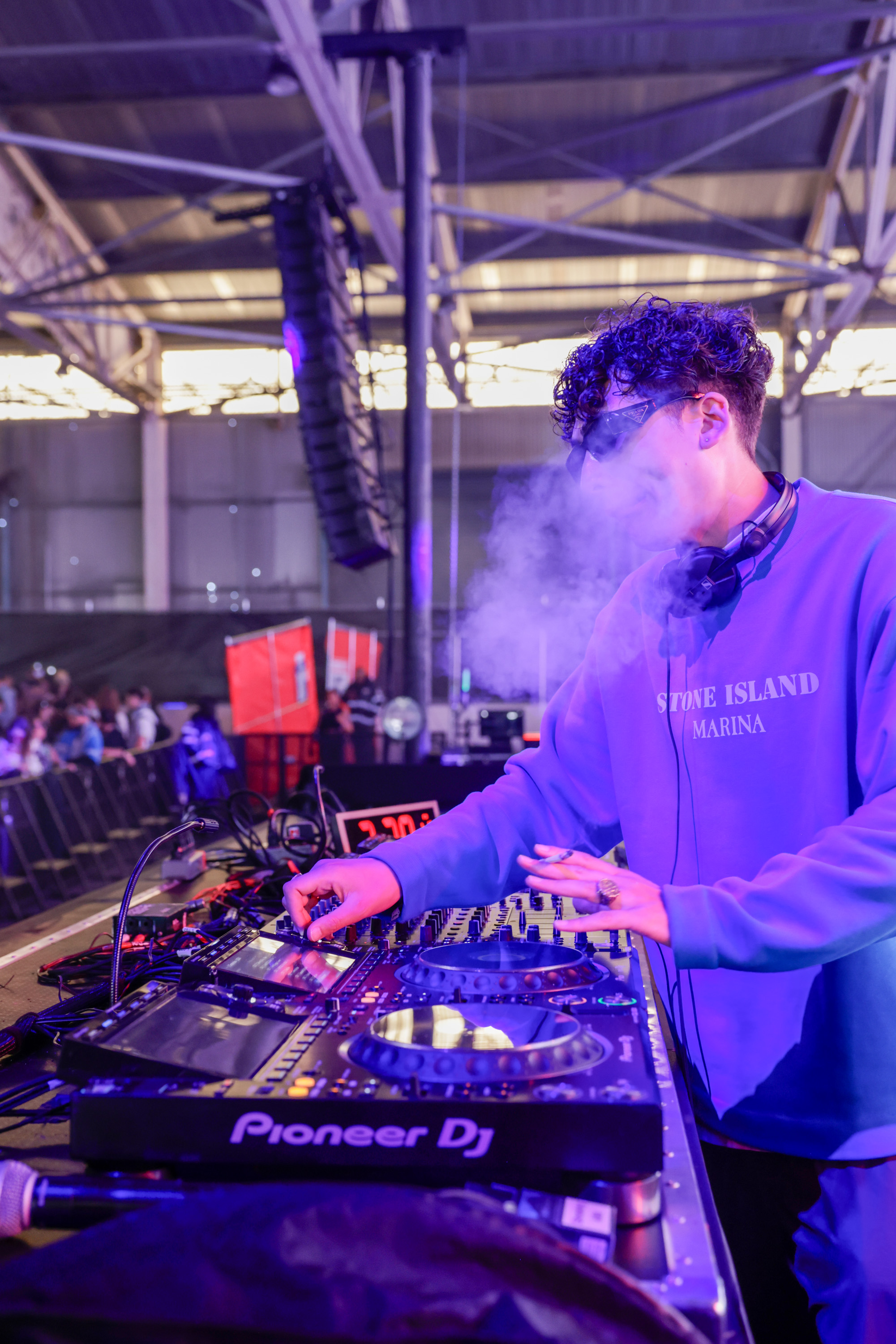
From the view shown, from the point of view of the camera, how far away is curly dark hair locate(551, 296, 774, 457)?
3.46 feet

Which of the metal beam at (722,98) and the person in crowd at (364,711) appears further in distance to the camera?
the person in crowd at (364,711)

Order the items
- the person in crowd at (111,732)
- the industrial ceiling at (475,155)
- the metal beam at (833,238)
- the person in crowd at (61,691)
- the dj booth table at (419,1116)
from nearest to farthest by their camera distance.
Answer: the dj booth table at (419,1116)
the industrial ceiling at (475,155)
the metal beam at (833,238)
the person in crowd at (111,732)
the person in crowd at (61,691)

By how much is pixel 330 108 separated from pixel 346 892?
7391mm

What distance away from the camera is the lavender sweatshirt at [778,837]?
2.68 feet

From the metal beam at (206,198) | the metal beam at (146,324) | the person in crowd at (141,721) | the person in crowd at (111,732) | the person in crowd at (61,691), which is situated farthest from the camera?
the metal beam at (146,324)

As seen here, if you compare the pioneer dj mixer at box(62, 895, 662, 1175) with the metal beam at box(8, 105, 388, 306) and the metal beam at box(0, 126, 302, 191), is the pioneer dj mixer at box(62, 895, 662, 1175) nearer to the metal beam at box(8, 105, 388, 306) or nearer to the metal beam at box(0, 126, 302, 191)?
the metal beam at box(0, 126, 302, 191)

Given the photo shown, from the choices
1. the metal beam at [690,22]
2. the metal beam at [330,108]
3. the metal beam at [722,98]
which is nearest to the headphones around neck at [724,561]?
the metal beam at [330,108]

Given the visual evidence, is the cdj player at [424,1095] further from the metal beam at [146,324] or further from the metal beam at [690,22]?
the metal beam at [146,324]

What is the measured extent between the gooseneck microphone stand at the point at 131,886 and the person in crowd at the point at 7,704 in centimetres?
915

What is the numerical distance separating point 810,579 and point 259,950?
0.76 metres

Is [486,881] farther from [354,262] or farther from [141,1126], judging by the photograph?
[354,262]

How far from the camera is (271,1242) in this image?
0.55 metres

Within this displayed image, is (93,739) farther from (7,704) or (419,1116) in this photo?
(419,1116)

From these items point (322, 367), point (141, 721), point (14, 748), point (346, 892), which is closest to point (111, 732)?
point (141, 721)
